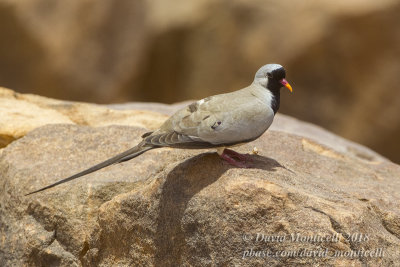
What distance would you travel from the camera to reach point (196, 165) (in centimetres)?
436

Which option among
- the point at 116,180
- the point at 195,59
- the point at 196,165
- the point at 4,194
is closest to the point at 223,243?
the point at 196,165

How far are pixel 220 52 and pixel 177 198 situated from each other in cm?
757

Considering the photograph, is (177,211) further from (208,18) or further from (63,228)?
(208,18)

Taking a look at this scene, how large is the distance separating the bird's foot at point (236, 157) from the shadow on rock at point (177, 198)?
0.04m

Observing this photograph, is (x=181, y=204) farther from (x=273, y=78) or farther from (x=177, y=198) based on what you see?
(x=273, y=78)

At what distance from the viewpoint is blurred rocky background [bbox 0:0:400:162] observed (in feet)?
35.5

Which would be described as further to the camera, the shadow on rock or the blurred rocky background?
the blurred rocky background

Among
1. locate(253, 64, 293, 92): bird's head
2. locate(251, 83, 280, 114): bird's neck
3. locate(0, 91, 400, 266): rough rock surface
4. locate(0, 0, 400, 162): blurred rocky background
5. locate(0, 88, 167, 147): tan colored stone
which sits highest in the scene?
locate(0, 0, 400, 162): blurred rocky background

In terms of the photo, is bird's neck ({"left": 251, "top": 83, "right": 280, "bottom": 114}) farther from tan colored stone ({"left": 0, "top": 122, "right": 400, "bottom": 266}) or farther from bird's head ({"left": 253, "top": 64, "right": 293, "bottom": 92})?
tan colored stone ({"left": 0, "top": 122, "right": 400, "bottom": 266})

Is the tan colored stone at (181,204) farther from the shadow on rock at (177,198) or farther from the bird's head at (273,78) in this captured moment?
the bird's head at (273,78)

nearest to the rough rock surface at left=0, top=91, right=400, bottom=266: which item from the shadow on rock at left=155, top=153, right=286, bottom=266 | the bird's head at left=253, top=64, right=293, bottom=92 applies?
the shadow on rock at left=155, top=153, right=286, bottom=266

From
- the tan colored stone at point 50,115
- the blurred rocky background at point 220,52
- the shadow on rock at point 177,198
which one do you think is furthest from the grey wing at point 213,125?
the blurred rocky background at point 220,52

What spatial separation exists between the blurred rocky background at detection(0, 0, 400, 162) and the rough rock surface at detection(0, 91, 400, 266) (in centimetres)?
550

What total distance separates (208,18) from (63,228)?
7533mm
